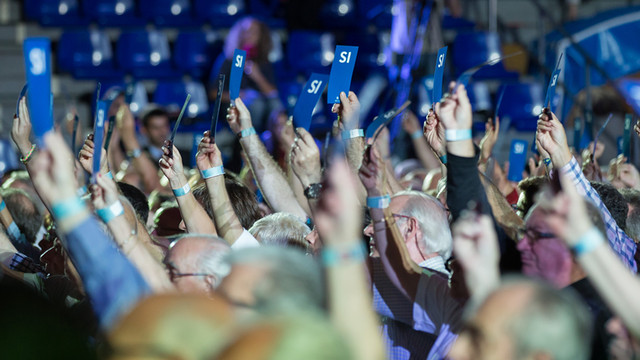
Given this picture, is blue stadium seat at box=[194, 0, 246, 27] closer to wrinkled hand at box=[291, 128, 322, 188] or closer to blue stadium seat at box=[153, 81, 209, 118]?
blue stadium seat at box=[153, 81, 209, 118]

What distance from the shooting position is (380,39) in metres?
10.1

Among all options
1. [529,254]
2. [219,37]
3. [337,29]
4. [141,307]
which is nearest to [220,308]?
[141,307]

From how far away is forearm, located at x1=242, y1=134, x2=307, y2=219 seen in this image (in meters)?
4.12

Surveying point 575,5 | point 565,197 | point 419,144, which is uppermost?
point 575,5

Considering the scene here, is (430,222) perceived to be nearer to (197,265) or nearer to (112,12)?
(197,265)

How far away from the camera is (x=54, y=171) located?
84.7 inches

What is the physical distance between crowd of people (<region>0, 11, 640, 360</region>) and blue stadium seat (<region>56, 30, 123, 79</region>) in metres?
5.48

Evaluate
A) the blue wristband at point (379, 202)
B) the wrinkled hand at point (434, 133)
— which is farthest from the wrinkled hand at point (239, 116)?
the blue wristband at point (379, 202)

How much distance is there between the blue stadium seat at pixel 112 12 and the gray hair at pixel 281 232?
6.80 metres

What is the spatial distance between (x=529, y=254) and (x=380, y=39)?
25.6 ft

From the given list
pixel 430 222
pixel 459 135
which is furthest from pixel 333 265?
pixel 430 222

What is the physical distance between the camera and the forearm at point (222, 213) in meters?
3.51

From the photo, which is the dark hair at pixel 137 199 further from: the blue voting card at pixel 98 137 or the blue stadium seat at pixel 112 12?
the blue stadium seat at pixel 112 12

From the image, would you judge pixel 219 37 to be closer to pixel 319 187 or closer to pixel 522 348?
pixel 319 187
